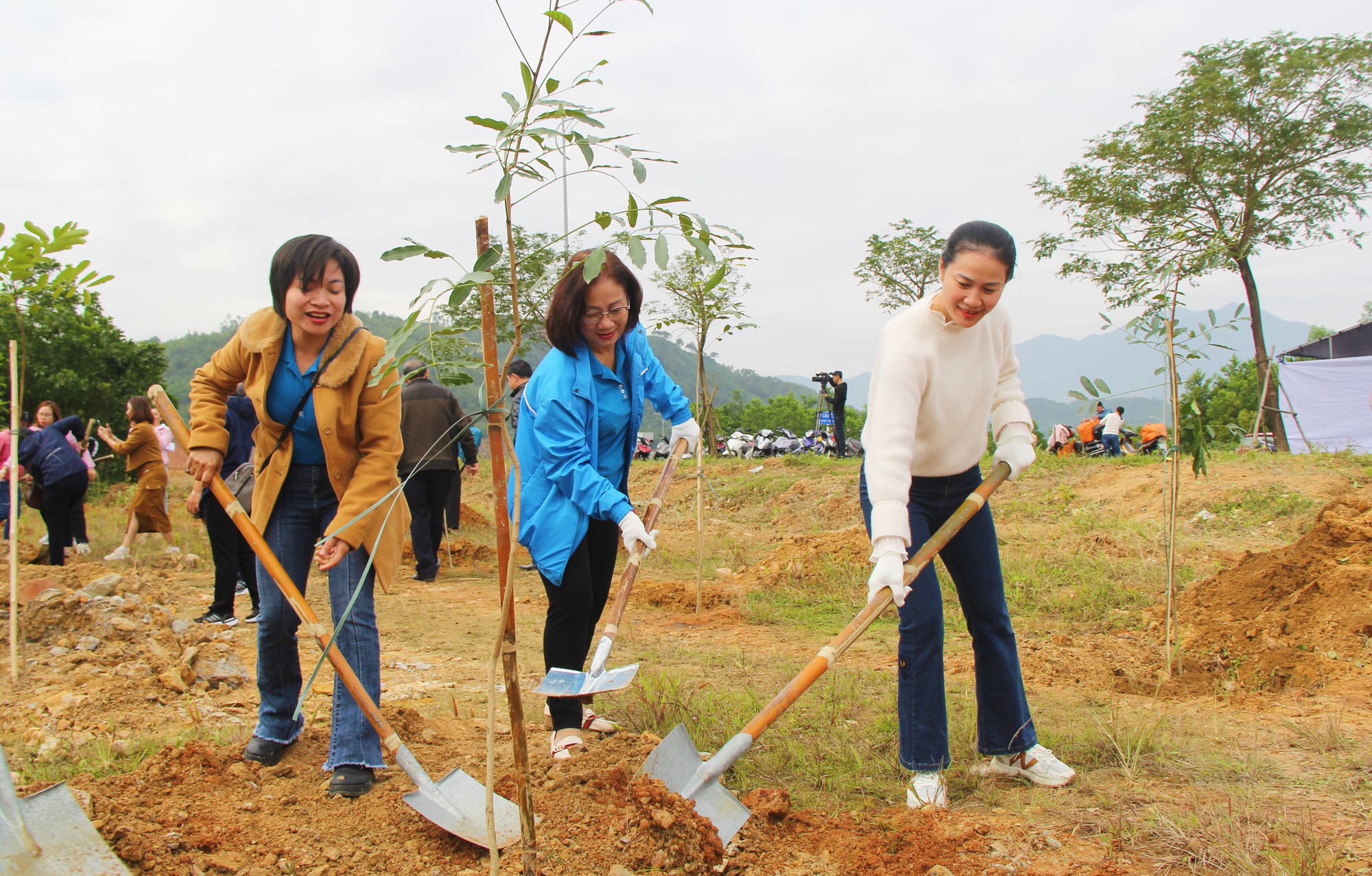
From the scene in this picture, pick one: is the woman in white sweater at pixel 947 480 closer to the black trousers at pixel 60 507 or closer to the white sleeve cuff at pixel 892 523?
the white sleeve cuff at pixel 892 523

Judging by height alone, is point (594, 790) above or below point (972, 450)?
below

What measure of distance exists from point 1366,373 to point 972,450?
1308 centimetres

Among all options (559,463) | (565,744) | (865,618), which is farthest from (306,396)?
(865,618)

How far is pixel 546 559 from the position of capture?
265cm

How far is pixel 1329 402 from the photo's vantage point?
12766mm

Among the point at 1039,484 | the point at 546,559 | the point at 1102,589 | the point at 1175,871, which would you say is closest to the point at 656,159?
the point at 546,559

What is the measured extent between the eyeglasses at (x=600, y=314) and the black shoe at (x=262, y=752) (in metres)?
1.52

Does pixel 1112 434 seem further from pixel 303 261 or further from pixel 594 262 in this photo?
pixel 594 262

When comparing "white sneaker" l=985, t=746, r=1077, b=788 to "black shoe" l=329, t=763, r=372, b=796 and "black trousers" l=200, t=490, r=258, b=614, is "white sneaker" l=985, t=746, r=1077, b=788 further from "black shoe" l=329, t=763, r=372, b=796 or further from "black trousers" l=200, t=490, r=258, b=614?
"black trousers" l=200, t=490, r=258, b=614

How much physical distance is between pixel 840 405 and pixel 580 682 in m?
12.9

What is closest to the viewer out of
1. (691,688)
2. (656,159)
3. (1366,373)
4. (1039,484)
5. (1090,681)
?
(656,159)

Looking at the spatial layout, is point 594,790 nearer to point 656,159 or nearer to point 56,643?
point 656,159

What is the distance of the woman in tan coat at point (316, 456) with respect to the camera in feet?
7.55

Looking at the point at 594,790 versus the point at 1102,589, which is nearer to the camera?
the point at 594,790
